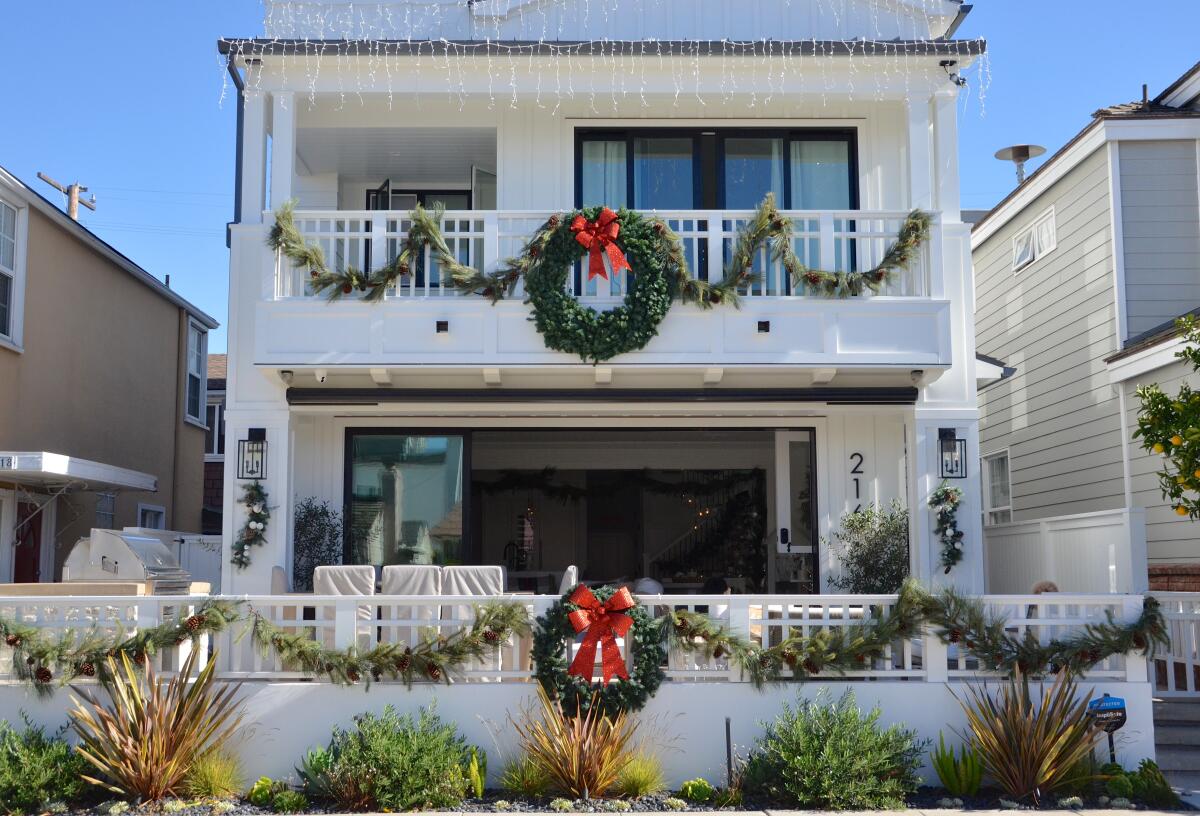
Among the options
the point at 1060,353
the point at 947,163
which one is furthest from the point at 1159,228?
the point at 947,163

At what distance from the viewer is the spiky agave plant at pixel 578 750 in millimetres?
8141

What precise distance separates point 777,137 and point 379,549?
19.8ft

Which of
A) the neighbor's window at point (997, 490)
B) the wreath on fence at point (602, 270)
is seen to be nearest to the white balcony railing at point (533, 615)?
the wreath on fence at point (602, 270)

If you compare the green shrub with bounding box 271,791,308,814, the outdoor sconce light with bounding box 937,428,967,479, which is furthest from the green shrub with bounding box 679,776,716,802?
the outdoor sconce light with bounding box 937,428,967,479

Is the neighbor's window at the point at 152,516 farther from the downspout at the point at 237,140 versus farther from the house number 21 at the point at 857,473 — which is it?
the house number 21 at the point at 857,473

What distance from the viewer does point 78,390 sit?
15.1 meters

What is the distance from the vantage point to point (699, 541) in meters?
21.6

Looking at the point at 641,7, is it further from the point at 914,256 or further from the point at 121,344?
the point at 121,344

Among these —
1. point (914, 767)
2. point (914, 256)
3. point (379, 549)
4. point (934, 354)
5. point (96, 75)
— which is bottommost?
point (914, 767)

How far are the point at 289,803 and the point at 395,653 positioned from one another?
1.22 meters

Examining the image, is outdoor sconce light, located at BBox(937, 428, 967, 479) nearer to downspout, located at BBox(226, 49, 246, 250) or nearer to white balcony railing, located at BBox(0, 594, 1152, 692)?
white balcony railing, located at BBox(0, 594, 1152, 692)

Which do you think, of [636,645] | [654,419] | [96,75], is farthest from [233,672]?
[96,75]

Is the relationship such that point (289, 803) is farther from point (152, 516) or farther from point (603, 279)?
point (152, 516)

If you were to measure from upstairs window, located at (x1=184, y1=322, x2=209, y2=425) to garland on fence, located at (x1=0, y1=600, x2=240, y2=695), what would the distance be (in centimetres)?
1062
